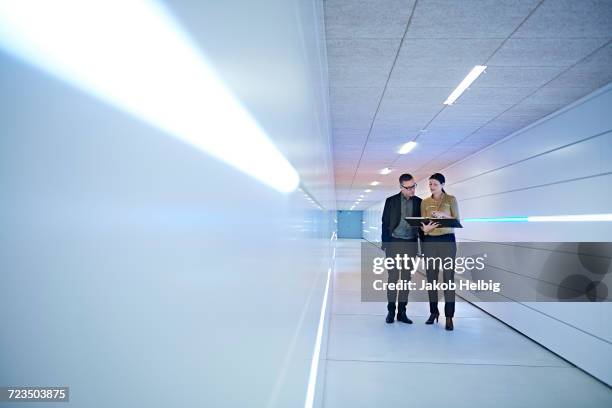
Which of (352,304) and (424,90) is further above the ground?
(424,90)

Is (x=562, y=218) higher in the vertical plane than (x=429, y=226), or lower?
higher

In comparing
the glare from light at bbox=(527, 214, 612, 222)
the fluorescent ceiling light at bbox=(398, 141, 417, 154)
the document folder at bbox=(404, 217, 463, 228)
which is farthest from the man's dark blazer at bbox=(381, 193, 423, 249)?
the fluorescent ceiling light at bbox=(398, 141, 417, 154)

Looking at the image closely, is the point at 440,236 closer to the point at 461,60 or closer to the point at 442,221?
the point at 442,221

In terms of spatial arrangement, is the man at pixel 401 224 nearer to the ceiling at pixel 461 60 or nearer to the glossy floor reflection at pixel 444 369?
the glossy floor reflection at pixel 444 369

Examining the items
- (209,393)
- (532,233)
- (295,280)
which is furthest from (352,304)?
(209,393)

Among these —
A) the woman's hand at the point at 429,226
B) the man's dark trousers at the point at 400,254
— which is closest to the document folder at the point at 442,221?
the woman's hand at the point at 429,226

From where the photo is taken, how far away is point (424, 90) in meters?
3.74

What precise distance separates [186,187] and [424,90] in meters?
3.80

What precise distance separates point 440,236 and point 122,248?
4.25 metres

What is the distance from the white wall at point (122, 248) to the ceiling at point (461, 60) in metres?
2.23

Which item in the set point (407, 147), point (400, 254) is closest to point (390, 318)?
point (400, 254)

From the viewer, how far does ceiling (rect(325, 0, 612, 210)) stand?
7.67 feet

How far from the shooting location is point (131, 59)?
0.25 meters

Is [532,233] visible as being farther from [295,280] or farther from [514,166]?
[295,280]
